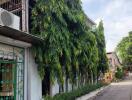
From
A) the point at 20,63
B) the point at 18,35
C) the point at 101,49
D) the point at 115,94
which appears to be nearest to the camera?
the point at 18,35

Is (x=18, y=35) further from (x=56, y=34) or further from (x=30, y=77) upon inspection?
(x=56, y=34)

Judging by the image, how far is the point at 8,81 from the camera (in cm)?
895

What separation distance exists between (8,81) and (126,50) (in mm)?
51000

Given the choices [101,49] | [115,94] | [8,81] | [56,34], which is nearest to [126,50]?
[101,49]

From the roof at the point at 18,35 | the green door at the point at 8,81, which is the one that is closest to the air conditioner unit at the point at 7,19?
the roof at the point at 18,35

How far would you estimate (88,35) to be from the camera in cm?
1470

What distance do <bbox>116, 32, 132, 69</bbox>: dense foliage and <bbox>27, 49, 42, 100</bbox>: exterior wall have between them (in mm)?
48299

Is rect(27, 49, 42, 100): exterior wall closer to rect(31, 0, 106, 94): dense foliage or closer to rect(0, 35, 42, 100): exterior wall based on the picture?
rect(0, 35, 42, 100): exterior wall

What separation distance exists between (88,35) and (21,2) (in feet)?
19.0

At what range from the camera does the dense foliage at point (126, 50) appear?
56.9m

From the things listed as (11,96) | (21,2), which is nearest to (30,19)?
(21,2)

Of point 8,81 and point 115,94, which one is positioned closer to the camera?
point 8,81

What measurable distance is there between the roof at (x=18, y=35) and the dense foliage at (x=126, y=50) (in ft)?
163

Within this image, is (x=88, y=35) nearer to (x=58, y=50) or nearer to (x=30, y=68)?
(x=58, y=50)
